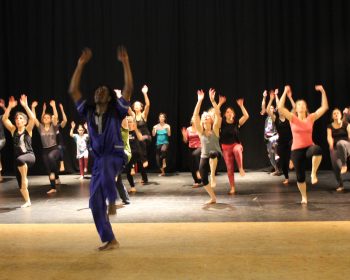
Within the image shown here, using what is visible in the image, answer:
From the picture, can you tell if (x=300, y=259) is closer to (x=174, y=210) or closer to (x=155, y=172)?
(x=174, y=210)

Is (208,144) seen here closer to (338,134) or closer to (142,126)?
(338,134)

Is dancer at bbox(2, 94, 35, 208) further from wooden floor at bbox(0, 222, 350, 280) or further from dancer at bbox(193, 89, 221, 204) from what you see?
dancer at bbox(193, 89, 221, 204)

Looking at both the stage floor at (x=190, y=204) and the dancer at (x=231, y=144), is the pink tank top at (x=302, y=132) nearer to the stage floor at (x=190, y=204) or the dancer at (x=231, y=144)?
the stage floor at (x=190, y=204)

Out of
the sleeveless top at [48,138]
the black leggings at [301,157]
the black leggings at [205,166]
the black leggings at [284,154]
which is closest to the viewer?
the black leggings at [301,157]

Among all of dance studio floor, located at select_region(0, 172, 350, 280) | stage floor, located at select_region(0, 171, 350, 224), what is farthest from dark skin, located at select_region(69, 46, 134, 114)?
stage floor, located at select_region(0, 171, 350, 224)

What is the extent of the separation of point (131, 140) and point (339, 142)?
3.52 m

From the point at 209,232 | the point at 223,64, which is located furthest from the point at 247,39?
the point at 209,232

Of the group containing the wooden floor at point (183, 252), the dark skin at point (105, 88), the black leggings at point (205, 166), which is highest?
the dark skin at point (105, 88)

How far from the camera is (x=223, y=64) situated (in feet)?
41.0

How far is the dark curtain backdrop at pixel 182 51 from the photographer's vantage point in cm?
1216

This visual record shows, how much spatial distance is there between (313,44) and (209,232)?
8.39 metres

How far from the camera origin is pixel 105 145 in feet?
14.5

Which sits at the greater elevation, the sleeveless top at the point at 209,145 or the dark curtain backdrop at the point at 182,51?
the dark curtain backdrop at the point at 182,51

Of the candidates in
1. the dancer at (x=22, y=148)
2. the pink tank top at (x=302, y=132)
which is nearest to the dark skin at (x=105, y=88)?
the dancer at (x=22, y=148)
